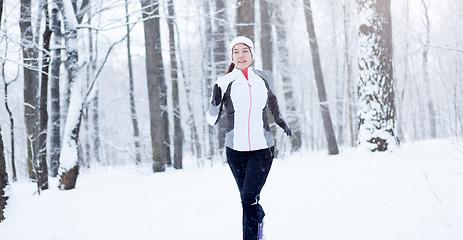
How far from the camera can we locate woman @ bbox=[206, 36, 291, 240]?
10.7 ft

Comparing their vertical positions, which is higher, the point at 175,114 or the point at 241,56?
the point at 241,56

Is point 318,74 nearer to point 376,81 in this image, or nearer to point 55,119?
point 376,81

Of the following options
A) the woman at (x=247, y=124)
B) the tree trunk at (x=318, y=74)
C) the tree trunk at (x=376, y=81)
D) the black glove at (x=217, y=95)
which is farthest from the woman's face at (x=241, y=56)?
the tree trunk at (x=318, y=74)

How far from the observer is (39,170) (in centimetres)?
752

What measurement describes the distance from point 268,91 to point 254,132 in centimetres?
43

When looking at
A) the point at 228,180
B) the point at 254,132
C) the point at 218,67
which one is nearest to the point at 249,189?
the point at 254,132

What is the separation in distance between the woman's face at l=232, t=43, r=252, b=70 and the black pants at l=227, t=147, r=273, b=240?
0.80m

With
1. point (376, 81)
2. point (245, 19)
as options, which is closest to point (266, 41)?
point (245, 19)

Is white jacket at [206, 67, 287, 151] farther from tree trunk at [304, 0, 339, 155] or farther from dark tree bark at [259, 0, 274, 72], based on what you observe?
tree trunk at [304, 0, 339, 155]

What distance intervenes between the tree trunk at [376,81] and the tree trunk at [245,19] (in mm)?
2336

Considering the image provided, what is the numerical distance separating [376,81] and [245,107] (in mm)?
4256

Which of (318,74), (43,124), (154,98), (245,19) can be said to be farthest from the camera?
(318,74)

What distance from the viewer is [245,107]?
332 cm

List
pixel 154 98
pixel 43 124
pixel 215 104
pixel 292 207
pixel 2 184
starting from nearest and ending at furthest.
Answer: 1. pixel 215 104
2. pixel 2 184
3. pixel 292 207
4. pixel 43 124
5. pixel 154 98
